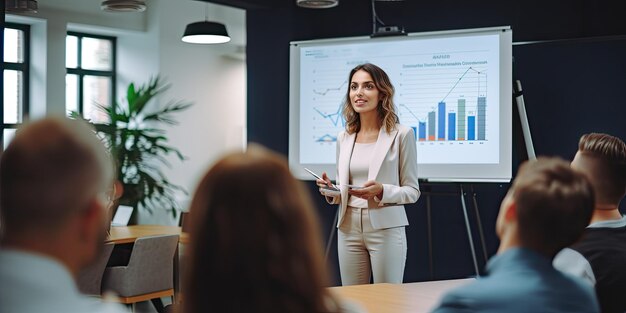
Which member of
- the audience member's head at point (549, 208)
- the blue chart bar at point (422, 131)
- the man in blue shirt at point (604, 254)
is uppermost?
the blue chart bar at point (422, 131)

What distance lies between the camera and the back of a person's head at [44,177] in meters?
1.12

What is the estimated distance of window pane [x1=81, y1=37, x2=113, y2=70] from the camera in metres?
9.96

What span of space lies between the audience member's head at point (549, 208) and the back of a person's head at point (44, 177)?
2.96 ft

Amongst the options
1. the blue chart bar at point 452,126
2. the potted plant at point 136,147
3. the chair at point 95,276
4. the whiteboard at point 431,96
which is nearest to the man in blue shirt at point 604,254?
the whiteboard at point 431,96

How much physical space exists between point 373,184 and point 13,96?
6356mm

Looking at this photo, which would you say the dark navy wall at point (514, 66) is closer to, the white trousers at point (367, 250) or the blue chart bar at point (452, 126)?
the blue chart bar at point (452, 126)

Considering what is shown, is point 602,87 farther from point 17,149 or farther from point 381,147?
point 17,149

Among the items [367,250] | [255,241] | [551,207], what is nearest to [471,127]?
[367,250]

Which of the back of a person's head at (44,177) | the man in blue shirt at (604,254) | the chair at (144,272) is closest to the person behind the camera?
the back of a person's head at (44,177)

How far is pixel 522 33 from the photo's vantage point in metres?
6.03

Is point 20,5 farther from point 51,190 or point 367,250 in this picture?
point 51,190

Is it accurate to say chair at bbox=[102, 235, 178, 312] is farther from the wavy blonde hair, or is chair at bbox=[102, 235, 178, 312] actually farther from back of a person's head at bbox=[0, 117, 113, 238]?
back of a person's head at bbox=[0, 117, 113, 238]

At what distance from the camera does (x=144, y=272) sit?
5.69m

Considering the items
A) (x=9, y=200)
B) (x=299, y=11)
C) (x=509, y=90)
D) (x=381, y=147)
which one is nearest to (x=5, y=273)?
(x=9, y=200)
